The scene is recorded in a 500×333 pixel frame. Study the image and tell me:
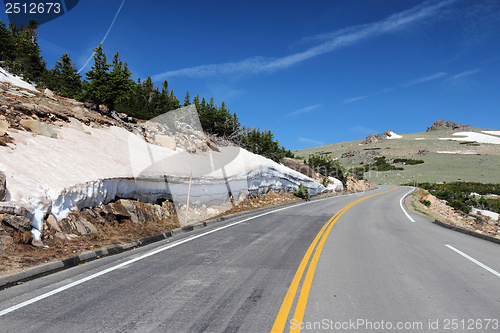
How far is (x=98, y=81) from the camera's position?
70.6 ft

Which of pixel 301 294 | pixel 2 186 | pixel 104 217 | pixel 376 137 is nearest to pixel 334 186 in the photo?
pixel 104 217

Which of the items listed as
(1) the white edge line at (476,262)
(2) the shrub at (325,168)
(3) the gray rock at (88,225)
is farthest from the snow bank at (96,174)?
(2) the shrub at (325,168)

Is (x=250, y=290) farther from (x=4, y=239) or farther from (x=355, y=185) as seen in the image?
(x=355, y=185)

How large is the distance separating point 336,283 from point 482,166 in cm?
9149

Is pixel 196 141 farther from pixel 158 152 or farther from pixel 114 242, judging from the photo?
pixel 114 242

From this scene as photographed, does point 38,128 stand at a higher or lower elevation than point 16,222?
higher

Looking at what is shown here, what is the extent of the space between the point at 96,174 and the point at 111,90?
15066 mm

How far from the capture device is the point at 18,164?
7.89 meters

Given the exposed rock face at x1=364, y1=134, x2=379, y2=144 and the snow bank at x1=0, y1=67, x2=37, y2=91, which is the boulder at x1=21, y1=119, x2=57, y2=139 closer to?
the snow bank at x1=0, y1=67, x2=37, y2=91

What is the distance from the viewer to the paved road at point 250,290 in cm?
363

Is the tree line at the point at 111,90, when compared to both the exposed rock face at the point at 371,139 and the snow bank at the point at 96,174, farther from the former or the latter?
the exposed rock face at the point at 371,139

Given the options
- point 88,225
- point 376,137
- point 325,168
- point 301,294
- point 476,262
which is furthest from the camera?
point 376,137

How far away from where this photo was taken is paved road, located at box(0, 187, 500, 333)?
363cm

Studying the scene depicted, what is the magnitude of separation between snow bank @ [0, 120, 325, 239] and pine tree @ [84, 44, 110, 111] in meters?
4.94
